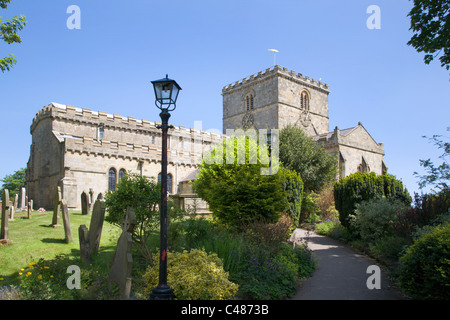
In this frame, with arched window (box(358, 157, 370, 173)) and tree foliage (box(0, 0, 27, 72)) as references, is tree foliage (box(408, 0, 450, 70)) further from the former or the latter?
arched window (box(358, 157, 370, 173))

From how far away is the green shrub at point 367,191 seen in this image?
13.7m

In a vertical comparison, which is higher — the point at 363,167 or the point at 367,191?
the point at 363,167

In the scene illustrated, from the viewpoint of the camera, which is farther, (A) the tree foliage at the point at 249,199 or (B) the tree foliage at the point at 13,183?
(B) the tree foliage at the point at 13,183

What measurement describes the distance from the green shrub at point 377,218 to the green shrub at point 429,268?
15.8 ft

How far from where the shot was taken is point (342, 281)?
858cm

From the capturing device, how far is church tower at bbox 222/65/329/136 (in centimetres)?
3797

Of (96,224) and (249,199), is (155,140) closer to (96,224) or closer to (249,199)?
(249,199)

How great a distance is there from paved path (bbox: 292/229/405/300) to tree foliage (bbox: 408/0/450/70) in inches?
273

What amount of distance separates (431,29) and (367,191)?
21.1 feet

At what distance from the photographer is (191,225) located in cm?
1011

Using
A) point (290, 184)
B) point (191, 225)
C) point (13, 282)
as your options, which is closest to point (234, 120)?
point (290, 184)

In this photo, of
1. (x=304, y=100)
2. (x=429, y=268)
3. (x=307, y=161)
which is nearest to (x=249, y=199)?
(x=429, y=268)

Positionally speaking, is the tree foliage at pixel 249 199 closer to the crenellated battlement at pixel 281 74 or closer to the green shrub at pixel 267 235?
the green shrub at pixel 267 235

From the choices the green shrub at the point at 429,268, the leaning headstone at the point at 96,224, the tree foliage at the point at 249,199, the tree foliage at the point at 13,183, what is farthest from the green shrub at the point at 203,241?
the tree foliage at the point at 13,183
